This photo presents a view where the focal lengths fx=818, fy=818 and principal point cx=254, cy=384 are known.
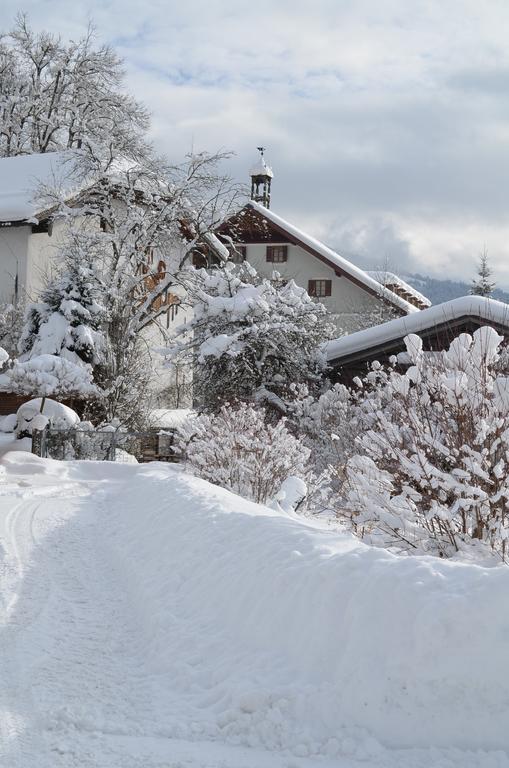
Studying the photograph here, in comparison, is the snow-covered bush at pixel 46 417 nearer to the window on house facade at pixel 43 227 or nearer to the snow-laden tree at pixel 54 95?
the window on house facade at pixel 43 227

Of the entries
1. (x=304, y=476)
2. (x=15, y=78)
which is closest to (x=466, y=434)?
(x=304, y=476)

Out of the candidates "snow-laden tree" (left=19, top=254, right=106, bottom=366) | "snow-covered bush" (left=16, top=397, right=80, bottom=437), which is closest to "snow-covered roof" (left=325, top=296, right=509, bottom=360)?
"snow-covered bush" (left=16, top=397, right=80, bottom=437)

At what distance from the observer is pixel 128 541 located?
938cm

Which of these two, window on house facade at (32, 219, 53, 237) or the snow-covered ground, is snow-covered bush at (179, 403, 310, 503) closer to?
the snow-covered ground

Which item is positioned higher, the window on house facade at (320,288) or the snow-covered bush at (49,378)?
the window on house facade at (320,288)

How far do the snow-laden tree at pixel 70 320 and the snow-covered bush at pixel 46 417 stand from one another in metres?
2.84

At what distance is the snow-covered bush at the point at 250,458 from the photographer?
13.0m

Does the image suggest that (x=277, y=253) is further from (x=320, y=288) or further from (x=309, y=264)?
(x=320, y=288)

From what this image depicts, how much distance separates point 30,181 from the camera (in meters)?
30.0

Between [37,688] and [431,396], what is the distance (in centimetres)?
456

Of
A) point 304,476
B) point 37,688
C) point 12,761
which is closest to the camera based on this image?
point 12,761

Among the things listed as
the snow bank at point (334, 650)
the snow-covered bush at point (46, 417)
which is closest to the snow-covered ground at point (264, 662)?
the snow bank at point (334, 650)

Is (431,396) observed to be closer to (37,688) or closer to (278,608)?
(278,608)

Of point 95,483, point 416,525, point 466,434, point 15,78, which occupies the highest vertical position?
point 15,78
